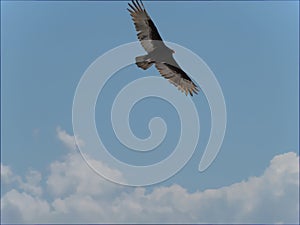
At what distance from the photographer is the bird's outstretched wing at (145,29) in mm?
27250

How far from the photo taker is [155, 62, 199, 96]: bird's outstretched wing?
29.0 meters

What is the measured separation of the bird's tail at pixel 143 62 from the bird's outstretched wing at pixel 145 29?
0.39 m

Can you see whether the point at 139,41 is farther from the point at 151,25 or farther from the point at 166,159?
the point at 166,159

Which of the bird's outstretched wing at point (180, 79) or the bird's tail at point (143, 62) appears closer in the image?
the bird's tail at point (143, 62)

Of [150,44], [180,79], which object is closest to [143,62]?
[150,44]

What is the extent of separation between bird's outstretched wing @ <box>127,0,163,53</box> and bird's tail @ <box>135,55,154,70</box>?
39 cm

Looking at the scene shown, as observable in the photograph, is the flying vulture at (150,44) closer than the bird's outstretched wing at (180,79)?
Yes

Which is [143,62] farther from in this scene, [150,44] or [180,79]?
[180,79]

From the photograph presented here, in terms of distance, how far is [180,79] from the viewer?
2944cm

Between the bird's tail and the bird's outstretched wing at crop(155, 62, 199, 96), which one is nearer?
the bird's tail

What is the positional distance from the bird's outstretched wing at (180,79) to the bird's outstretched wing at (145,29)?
6.00 ft

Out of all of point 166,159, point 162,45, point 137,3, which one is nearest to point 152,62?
point 162,45

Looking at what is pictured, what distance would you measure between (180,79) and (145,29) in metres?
3.27

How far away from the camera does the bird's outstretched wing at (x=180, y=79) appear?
95.2 ft
